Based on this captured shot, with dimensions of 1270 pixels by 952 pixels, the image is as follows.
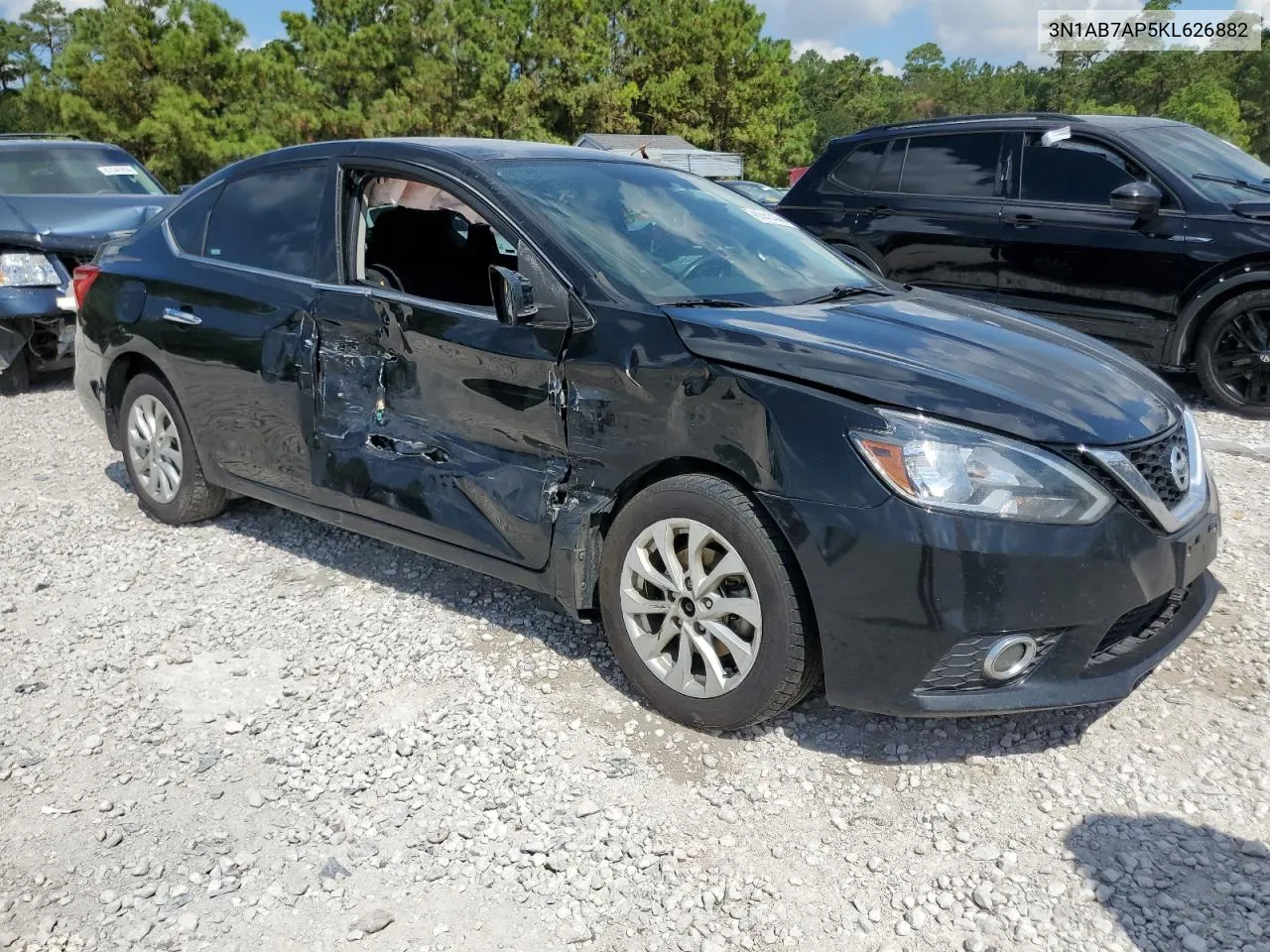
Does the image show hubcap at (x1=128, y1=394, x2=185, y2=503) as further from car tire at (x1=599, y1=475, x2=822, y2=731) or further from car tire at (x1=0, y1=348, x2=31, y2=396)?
car tire at (x1=0, y1=348, x2=31, y2=396)

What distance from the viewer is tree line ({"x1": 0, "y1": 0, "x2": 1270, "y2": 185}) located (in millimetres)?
29344

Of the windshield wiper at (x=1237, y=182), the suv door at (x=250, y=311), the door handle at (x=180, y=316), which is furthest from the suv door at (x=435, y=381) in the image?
the windshield wiper at (x=1237, y=182)

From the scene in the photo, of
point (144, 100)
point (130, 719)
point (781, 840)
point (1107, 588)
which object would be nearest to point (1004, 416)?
point (1107, 588)

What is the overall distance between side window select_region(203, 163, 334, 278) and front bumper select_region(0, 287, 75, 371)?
12.8 feet

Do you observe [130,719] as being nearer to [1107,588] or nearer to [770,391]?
[770,391]

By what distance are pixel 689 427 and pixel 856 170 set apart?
5652 mm

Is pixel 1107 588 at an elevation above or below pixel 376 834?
above

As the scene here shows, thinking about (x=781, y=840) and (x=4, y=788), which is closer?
(x=781, y=840)

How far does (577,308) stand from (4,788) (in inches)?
84.4

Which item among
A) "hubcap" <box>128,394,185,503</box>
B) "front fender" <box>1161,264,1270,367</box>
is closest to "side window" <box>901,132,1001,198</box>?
"front fender" <box>1161,264,1270,367</box>

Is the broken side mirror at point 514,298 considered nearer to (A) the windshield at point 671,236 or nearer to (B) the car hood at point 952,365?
(A) the windshield at point 671,236

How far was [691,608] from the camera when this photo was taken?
3.08 meters

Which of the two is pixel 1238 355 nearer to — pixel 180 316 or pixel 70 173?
pixel 180 316

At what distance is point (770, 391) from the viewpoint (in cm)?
285
